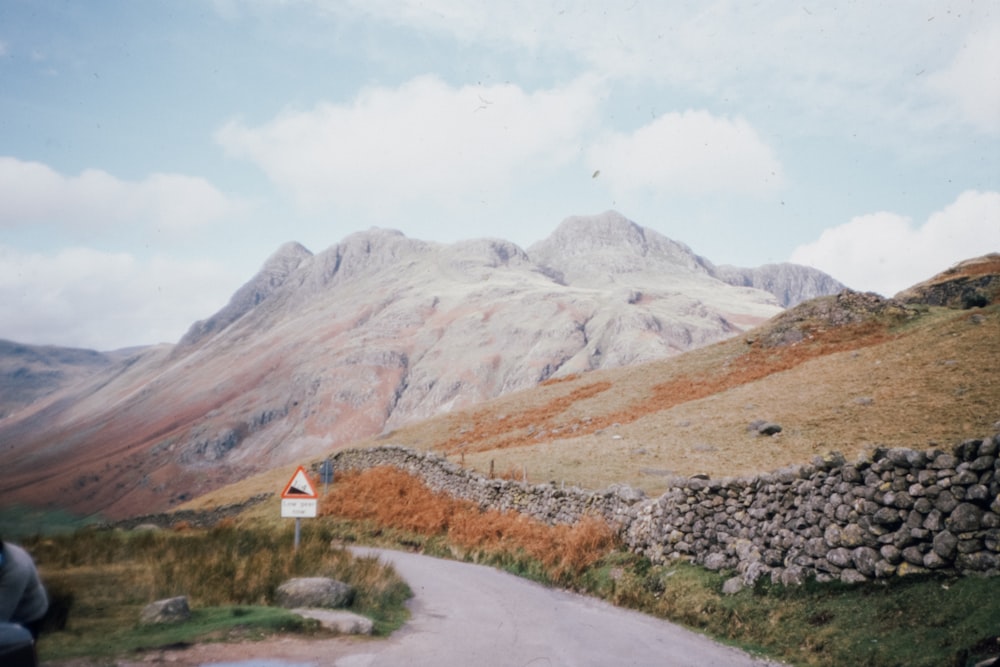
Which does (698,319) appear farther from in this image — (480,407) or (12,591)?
(12,591)

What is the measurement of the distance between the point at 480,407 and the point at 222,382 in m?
101

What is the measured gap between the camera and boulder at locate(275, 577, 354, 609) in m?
10.4

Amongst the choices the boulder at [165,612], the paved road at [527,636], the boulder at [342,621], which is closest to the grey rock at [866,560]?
the paved road at [527,636]

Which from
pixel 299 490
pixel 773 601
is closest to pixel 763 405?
pixel 773 601

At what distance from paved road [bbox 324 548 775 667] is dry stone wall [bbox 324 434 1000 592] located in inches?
105

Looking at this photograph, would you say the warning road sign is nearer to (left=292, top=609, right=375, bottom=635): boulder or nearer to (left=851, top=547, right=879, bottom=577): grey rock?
→ (left=292, top=609, right=375, bottom=635): boulder

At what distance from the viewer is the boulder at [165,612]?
28.4 ft

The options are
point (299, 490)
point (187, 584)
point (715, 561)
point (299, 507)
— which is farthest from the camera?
point (299, 490)

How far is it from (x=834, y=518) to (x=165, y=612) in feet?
39.0

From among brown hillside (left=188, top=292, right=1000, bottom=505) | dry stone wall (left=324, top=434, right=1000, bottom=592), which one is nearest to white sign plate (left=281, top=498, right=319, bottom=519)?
dry stone wall (left=324, top=434, right=1000, bottom=592)

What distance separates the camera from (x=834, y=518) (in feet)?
36.9

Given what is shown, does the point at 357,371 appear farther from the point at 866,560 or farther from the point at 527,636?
the point at 866,560

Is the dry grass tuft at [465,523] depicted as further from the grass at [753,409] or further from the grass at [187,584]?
the grass at [187,584]

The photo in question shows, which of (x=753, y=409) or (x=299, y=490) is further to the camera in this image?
(x=753, y=409)
